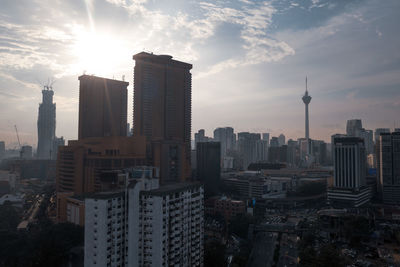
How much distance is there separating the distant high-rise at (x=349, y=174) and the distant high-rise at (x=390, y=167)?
21.1ft

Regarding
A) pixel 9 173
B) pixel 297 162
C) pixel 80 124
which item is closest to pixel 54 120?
pixel 9 173

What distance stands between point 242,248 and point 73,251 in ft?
70.5

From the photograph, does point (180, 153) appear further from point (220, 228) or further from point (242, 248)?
point (242, 248)

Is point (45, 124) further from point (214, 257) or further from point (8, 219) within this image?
point (214, 257)

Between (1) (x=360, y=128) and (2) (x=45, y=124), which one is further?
(2) (x=45, y=124)

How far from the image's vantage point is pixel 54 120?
184m

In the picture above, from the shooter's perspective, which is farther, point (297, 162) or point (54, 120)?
point (54, 120)

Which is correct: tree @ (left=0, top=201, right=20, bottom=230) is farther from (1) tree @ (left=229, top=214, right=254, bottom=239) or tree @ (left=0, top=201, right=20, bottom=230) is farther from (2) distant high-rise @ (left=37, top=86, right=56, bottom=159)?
(2) distant high-rise @ (left=37, top=86, right=56, bottom=159)

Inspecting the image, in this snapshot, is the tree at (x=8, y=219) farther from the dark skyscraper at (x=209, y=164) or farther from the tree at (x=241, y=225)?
the dark skyscraper at (x=209, y=164)

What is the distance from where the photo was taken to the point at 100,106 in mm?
72125

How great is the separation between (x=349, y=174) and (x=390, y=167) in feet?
45.9

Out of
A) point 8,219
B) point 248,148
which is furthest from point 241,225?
point 248,148

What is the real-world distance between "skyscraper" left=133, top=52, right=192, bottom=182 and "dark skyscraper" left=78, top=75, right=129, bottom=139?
306 inches

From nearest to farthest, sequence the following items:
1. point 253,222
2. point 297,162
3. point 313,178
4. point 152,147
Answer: point 253,222 < point 152,147 < point 313,178 < point 297,162
